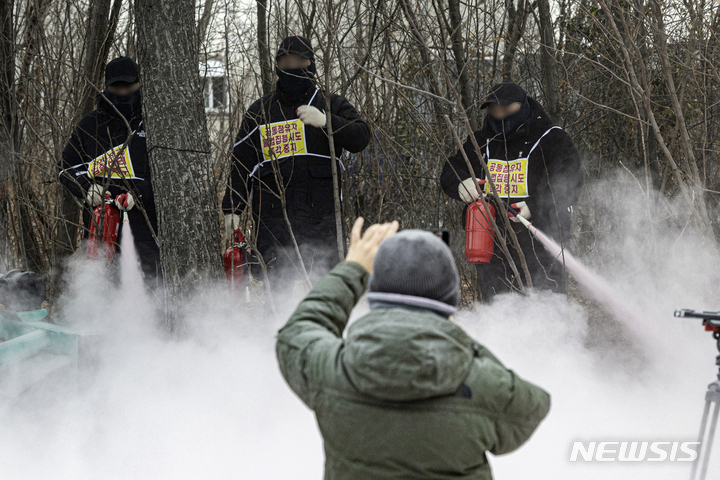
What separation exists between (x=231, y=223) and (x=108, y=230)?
3.02ft

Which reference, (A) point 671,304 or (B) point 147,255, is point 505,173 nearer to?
(A) point 671,304

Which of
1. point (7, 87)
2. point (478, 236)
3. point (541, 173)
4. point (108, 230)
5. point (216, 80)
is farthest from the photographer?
point (216, 80)

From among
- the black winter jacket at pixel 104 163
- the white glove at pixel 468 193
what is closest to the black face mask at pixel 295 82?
the black winter jacket at pixel 104 163

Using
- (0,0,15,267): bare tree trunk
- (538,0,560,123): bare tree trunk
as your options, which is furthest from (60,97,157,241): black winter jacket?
(538,0,560,123): bare tree trunk

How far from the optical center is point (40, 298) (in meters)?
4.53

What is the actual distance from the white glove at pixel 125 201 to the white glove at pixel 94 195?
0.13 metres

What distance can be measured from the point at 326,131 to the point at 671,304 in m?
2.85

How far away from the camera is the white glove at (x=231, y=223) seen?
4.73 metres

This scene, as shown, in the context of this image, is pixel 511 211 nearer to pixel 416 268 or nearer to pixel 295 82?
pixel 295 82

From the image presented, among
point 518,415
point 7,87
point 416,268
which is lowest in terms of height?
point 518,415

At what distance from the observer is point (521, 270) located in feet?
15.0

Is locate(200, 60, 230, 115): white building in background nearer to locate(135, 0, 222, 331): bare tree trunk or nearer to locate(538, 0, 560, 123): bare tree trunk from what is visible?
locate(135, 0, 222, 331): bare tree trunk

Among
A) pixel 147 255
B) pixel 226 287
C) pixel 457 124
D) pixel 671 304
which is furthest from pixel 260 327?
pixel 671 304

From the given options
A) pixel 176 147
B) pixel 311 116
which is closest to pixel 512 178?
pixel 311 116
